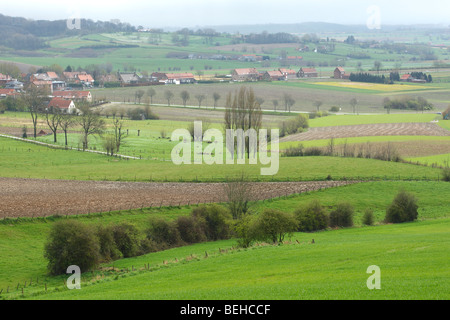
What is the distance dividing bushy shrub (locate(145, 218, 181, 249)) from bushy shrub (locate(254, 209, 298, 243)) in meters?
5.42

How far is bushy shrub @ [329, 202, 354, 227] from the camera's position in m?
40.3

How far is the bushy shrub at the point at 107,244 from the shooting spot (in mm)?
31694

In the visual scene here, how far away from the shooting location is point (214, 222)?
124 feet

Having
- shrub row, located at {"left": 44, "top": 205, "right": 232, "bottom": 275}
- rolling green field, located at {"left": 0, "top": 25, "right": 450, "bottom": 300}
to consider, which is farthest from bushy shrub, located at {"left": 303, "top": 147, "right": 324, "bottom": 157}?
shrub row, located at {"left": 44, "top": 205, "right": 232, "bottom": 275}

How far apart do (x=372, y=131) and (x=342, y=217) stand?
45.6 metres

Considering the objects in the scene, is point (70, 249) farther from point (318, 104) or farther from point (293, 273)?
point (318, 104)

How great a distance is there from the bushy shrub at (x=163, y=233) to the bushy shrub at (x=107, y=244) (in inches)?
122

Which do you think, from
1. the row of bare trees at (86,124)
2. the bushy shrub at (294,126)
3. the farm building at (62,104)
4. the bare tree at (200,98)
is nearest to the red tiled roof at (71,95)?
the farm building at (62,104)

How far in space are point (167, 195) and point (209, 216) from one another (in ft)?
29.5

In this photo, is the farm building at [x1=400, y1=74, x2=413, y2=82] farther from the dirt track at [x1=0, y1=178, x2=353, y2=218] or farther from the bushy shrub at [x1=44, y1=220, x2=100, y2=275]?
the bushy shrub at [x1=44, y1=220, x2=100, y2=275]

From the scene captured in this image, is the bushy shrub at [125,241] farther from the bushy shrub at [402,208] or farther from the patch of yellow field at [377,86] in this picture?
the patch of yellow field at [377,86]

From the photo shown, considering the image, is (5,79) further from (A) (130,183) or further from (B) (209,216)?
(B) (209,216)

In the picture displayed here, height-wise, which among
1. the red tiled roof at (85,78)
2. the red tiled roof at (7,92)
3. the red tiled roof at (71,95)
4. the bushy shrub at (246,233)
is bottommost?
the bushy shrub at (246,233)

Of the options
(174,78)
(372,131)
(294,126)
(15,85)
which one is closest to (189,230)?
(294,126)
